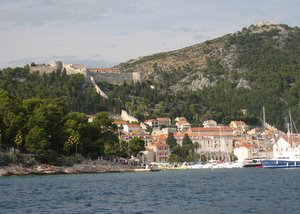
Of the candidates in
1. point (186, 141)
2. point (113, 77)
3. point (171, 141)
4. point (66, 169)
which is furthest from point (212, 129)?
point (66, 169)

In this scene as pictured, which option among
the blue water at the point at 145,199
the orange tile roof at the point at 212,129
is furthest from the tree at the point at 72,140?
the orange tile roof at the point at 212,129

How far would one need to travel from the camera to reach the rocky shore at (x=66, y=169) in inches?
3149

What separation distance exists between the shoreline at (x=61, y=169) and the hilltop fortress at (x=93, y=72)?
74246mm

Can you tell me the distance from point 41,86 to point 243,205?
379ft

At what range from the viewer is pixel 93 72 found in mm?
178125

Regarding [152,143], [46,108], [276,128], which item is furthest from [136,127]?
[46,108]

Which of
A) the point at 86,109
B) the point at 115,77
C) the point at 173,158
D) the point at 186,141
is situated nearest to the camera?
the point at 173,158

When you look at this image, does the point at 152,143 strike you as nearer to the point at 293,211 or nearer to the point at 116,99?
the point at 116,99

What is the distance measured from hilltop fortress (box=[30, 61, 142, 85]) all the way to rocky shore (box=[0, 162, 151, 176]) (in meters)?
73.1

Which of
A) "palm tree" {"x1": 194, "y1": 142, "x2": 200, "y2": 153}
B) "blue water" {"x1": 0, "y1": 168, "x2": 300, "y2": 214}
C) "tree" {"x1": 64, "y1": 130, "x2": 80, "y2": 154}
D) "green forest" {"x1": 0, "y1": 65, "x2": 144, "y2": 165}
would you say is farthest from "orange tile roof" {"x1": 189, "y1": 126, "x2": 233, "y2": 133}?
"blue water" {"x1": 0, "y1": 168, "x2": 300, "y2": 214}

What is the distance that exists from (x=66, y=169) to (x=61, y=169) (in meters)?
1.00

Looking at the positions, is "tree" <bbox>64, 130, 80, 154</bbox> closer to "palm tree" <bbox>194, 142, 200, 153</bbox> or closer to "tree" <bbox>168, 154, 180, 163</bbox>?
"tree" <bbox>168, 154, 180, 163</bbox>

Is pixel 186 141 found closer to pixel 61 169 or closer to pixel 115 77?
pixel 115 77

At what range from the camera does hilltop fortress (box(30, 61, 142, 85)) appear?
6654 inches
